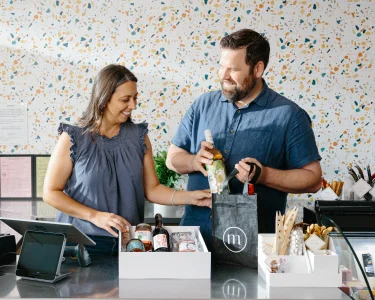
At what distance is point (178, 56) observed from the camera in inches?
172

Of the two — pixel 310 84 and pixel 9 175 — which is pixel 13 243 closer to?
pixel 9 175

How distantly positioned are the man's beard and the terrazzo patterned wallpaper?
1.72 meters

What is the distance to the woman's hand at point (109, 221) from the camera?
7.64ft

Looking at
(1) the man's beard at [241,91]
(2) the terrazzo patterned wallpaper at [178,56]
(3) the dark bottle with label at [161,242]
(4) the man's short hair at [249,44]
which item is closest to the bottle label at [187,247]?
(3) the dark bottle with label at [161,242]

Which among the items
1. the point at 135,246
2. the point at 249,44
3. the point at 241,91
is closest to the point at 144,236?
the point at 135,246

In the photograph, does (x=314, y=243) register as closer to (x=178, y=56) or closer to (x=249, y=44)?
(x=249, y=44)

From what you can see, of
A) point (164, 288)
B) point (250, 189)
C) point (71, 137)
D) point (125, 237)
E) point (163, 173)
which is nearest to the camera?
point (164, 288)

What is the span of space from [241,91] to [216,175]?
44cm

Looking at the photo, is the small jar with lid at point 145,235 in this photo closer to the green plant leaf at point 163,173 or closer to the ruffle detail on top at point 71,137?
the ruffle detail on top at point 71,137

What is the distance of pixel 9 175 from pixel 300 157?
97.9 inches

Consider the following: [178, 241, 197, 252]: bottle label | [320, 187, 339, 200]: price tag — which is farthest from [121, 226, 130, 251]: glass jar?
Result: [320, 187, 339, 200]: price tag

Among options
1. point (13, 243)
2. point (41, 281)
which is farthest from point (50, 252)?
point (13, 243)

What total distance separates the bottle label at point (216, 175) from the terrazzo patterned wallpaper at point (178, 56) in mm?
1977

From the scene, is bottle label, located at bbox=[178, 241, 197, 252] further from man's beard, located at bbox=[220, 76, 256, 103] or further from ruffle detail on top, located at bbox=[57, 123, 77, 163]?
man's beard, located at bbox=[220, 76, 256, 103]
